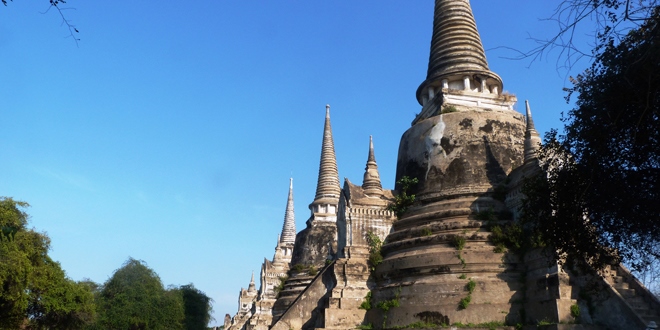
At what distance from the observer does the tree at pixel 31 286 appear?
2178cm

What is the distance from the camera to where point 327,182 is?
38.2m

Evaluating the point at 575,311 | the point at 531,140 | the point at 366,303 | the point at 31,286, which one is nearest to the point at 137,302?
the point at 31,286

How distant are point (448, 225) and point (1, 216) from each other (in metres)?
19.6

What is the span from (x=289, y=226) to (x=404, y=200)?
87.7 feet

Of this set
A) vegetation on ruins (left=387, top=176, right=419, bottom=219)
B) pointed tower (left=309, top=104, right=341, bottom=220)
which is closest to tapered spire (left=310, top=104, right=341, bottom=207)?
pointed tower (left=309, top=104, right=341, bottom=220)

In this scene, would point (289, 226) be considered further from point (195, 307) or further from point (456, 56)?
point (456, 56)

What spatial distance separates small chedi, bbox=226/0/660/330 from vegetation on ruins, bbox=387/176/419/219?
0.04 metres

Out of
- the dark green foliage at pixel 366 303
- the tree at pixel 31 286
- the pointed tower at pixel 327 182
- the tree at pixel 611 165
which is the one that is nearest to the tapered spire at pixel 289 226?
the pointed tower at pixel 327 182

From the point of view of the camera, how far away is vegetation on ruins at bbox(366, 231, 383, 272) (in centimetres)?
1906

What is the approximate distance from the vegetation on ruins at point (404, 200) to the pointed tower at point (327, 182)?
50.8ft

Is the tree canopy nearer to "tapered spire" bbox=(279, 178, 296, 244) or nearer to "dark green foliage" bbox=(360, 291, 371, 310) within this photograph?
"tapered spire" bbox=(279, 178, 296, 244)

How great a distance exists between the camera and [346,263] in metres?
18.9

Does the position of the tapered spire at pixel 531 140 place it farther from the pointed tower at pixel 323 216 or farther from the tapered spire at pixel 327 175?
the tapered spire at pixel 327 175

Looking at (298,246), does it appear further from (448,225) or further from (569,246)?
(569,246)
